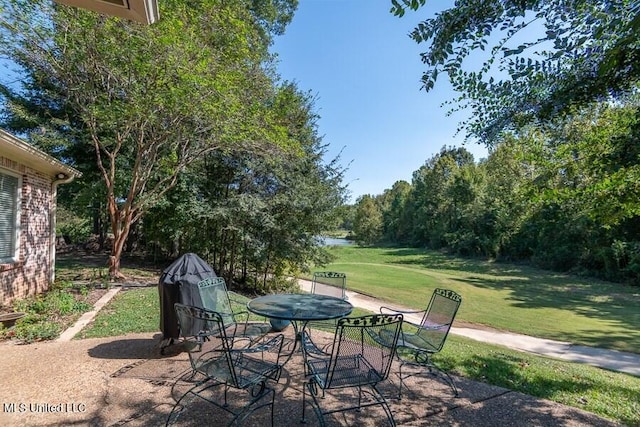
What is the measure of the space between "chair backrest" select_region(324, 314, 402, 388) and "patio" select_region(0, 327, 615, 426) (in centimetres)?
44

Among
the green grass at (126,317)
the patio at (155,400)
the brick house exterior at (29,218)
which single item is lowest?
the patio at (155,400)

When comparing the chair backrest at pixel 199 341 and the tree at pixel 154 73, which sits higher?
the tree at pixel 154 73

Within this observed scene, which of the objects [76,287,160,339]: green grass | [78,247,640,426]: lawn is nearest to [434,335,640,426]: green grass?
[78,247,640,426]: lawn

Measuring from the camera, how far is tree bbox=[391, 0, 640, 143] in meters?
2.24

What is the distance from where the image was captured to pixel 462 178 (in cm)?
3244

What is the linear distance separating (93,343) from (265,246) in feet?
20.1

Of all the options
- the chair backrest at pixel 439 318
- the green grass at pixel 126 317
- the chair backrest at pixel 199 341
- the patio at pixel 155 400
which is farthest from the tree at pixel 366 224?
the chair backrest at pixel 199 341

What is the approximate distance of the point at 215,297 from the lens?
12.8 feet

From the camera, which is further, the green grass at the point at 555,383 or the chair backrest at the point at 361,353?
the green grass at the point at 555,383

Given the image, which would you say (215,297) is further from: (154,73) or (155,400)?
(154,73)

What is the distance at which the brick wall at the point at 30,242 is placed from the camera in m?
5.60

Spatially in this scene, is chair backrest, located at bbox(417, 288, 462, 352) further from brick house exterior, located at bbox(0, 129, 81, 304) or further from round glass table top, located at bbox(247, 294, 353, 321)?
brick house exterior, located at bbox(0, 129, 81, 304)

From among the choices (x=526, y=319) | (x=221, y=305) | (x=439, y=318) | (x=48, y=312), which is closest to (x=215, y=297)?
(x=221, y=305)

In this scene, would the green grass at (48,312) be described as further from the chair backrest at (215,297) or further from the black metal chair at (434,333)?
the black metal chair at (434,333)
